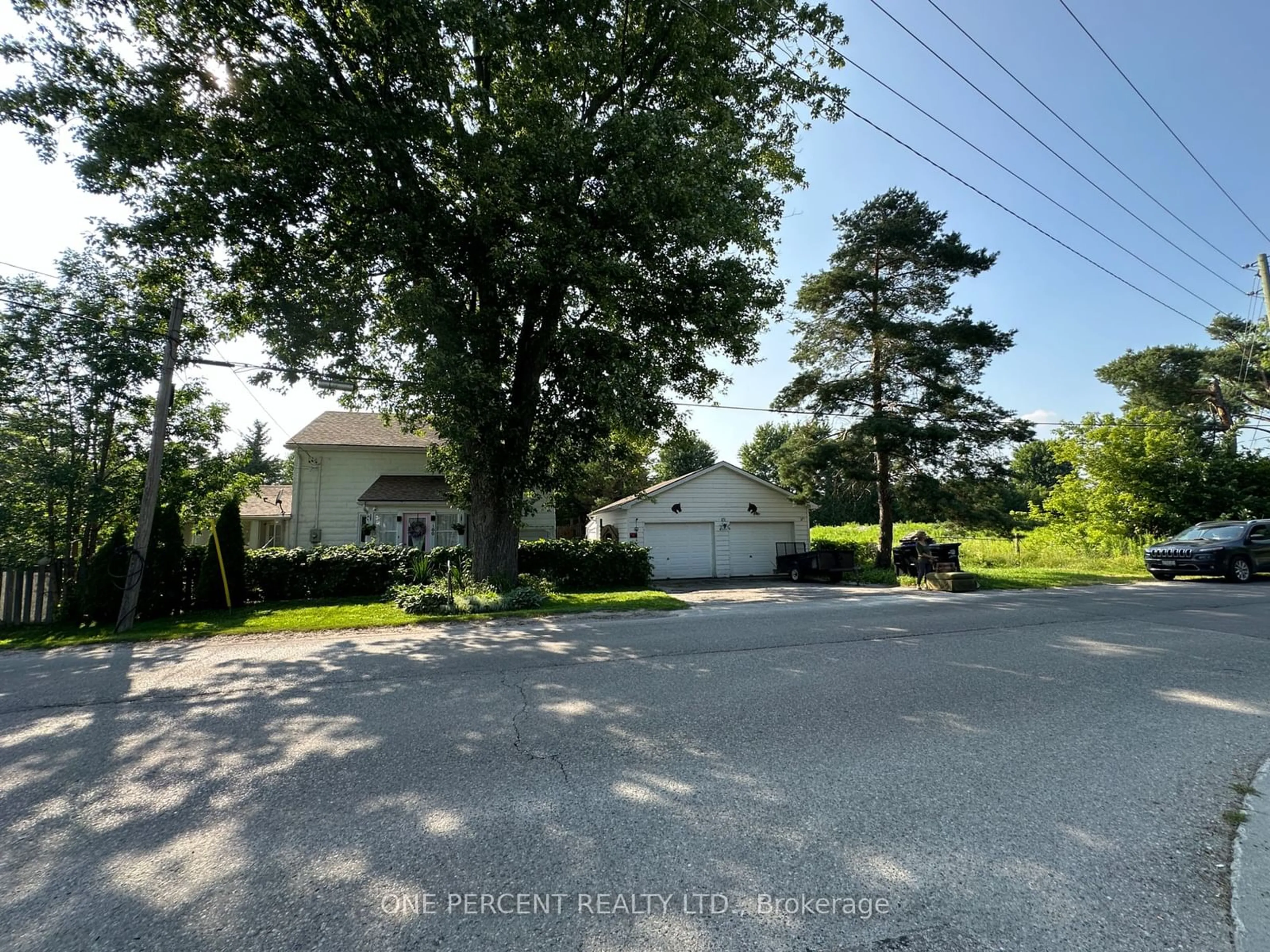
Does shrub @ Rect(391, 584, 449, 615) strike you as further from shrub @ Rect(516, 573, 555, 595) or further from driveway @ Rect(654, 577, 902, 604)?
driveway @ Rect(654, 577, 902, 604)

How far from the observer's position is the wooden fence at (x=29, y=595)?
34.8 ft

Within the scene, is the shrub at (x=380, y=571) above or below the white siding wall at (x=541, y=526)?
below

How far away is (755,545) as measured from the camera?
70.8 feet

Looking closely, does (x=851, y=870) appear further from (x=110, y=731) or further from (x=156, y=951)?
(x=110, y=731)

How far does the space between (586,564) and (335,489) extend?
33.1 ft

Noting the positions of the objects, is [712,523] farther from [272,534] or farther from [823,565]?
[272,534]

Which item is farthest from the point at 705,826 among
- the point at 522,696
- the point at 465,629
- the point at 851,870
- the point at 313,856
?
the point at 465,629

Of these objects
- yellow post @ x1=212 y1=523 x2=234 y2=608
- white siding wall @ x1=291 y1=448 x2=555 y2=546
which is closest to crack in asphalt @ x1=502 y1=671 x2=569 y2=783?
yellow post @ x1=212 y1=523 x2=234 y2=608

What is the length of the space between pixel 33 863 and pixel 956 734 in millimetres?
5208

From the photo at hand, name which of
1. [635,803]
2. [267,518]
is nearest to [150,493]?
[635,803]

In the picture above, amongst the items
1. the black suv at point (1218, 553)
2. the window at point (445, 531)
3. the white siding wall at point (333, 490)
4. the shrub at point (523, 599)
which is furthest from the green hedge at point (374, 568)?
the black suv at point (1218, 553)

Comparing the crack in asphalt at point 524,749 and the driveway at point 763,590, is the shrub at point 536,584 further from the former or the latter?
the crack in asphalt at point 524,749

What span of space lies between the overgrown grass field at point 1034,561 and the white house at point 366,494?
14473 millimetres

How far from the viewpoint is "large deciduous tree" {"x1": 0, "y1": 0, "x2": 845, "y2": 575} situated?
9.52 metres
